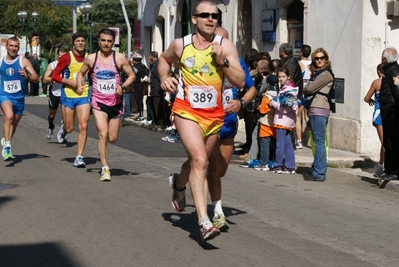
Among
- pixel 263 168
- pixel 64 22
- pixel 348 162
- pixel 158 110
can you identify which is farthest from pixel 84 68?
pixel 64 22

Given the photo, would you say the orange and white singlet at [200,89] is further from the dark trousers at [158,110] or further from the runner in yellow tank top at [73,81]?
the dark trousers at [158,110]

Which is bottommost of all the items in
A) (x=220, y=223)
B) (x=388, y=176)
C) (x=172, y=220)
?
(x=388, y=176)

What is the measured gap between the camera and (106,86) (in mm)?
11703

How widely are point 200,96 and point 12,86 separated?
6879 millimetres

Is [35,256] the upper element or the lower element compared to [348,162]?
upper

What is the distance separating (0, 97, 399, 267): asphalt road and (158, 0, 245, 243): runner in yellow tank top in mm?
687

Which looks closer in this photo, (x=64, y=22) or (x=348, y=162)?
(x=348, y=162)

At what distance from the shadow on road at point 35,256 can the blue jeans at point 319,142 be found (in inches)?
251

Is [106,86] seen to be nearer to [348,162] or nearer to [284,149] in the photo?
[284,149]

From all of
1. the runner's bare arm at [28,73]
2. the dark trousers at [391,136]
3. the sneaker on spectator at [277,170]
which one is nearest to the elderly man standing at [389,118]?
the dark trousers at [391,136]

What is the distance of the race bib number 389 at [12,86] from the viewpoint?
13.7 m

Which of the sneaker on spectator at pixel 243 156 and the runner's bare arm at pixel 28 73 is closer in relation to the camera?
the runner's bare arm at pixel 28 73

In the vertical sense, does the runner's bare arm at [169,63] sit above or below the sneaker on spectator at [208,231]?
above

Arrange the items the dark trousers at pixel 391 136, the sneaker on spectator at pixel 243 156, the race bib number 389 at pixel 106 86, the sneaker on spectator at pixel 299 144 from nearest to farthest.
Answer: the race bib number 389 at pixel 106 86 → the dark trousers at pixel 391 136 → the sneaker on spectator at pixel 243 156 → the sneaker on spectator at pixel 299 144
